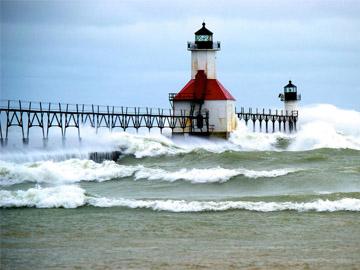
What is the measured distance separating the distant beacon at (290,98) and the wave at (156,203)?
4847 centimetres

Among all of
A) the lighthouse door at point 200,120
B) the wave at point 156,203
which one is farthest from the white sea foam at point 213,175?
the lighthouse door at point 200,120

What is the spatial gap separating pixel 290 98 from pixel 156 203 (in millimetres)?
49854

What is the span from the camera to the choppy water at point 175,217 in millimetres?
13430

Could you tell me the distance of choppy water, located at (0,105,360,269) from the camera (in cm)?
1343

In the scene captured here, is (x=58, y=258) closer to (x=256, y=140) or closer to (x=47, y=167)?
(x=47, y=167)

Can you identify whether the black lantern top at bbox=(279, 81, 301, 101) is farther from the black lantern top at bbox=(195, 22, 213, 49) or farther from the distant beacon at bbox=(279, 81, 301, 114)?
the black lantern top at bbox=(195, 22, 213, 49)

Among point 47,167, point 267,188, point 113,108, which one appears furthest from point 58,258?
point 113,108

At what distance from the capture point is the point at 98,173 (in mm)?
29969

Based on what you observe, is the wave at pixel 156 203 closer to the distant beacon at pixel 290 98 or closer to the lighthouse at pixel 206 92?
the lighthouse at pixel 206 92

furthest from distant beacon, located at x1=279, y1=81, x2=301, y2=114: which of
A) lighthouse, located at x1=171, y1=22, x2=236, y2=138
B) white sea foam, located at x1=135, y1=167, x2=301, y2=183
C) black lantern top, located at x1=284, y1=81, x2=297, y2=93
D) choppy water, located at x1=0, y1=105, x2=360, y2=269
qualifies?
white sea foam, located at x1=135, y1=167, x2=301, y2=183

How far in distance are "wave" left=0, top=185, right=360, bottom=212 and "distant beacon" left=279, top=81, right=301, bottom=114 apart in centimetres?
4847

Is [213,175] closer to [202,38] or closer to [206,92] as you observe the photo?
[206,92]

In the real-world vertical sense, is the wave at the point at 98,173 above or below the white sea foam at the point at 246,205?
below

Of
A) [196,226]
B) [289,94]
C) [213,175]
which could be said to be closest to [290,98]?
[289,94]
